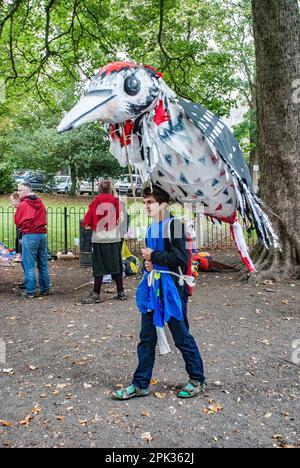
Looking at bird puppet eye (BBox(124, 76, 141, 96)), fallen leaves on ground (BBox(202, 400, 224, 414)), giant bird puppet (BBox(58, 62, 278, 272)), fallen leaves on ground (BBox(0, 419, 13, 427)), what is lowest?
fallen leaves on ground (BBox(0, 419, 13, 427))

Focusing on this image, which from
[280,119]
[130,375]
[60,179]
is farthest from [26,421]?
[60,179]

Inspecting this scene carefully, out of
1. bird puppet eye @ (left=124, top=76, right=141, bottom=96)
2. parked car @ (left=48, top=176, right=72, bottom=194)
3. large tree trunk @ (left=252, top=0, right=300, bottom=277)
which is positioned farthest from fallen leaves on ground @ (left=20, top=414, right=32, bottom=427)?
parked car @ (left=48, top=176, right=72, bottom=194)

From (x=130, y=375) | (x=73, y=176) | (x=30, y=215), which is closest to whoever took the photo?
(x=130, y=375)

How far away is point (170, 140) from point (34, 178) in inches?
1024

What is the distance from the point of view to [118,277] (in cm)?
682

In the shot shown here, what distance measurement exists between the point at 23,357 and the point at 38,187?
24858mm

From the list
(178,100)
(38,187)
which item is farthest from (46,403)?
(38,187)

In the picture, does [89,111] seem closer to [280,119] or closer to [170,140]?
[170,140]

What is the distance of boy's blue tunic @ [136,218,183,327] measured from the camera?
3471 millimetres

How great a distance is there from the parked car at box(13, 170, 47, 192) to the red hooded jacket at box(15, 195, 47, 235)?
19396 mm

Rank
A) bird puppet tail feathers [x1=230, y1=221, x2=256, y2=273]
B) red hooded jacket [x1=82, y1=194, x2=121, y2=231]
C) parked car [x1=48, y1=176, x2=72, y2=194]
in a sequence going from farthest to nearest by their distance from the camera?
parked car [x1=48, y1=176, x2=72, y2=194], red hooded jacket [x1=82, y1=194, x2=121, y2=231], bird puppet tail feathers [x1=230, y1=221, x2=256, y2=273]

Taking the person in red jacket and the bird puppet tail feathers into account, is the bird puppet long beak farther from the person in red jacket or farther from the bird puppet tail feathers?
the person in red jacket

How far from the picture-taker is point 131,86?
322 centimetres

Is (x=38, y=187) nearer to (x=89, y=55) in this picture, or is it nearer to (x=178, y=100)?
(x=89, y=55)
